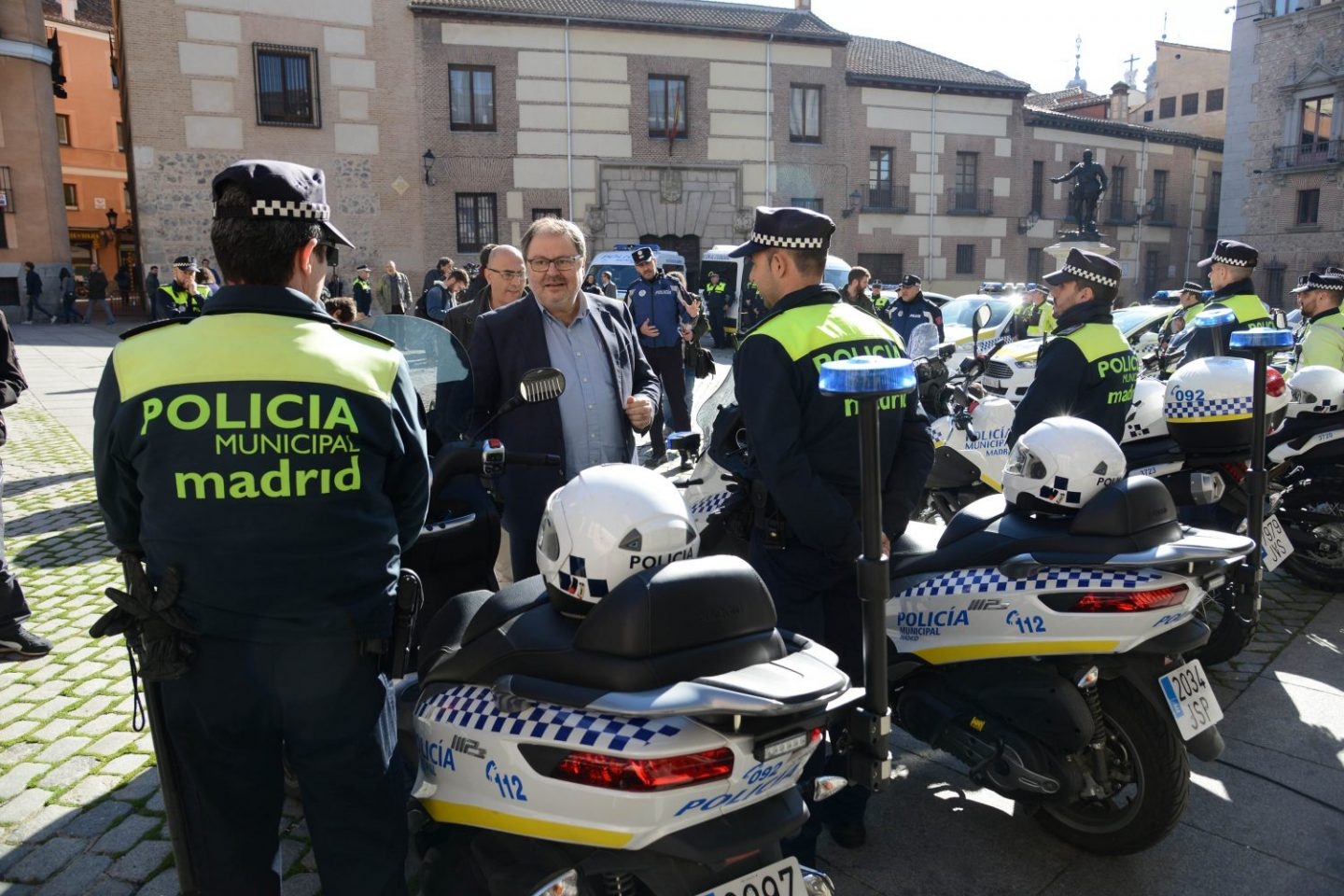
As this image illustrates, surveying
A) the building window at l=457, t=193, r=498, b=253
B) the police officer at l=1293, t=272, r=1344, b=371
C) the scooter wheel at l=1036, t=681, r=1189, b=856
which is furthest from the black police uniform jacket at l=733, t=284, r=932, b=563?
the building window at l=457, t=193, r=498, b=253

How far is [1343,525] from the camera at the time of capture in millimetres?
5633

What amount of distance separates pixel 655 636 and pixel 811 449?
116cm

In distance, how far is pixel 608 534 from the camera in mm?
2215

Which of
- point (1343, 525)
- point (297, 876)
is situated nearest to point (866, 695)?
point (297, 876)

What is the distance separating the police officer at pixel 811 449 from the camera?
291 centimetres

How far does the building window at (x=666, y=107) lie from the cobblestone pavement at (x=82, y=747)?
24.1 metres

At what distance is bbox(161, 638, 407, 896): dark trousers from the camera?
205 centimetres

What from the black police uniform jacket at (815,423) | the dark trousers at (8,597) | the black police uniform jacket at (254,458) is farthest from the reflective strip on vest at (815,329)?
the dark trousers at (8,597)

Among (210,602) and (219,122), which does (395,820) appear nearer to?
(210,602)

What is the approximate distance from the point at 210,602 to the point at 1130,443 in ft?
14.8

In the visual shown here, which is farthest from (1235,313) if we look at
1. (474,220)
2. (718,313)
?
(474,220)

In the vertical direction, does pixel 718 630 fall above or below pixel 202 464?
below

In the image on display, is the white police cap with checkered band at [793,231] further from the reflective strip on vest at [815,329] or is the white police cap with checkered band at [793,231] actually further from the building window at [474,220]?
the building window at [474,220]

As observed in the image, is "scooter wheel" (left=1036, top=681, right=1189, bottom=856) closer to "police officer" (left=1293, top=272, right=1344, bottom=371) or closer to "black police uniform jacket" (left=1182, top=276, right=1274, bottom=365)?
"black police uniform jacket" (left=1182, top=276, right=1274, bottom=365)
